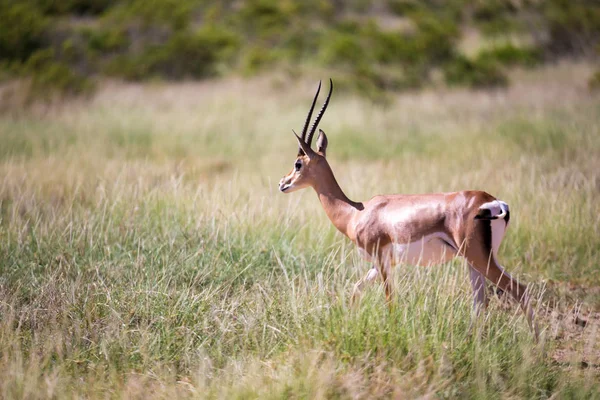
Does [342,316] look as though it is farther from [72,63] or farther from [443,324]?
[72,63]

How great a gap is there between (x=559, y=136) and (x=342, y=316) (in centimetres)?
720

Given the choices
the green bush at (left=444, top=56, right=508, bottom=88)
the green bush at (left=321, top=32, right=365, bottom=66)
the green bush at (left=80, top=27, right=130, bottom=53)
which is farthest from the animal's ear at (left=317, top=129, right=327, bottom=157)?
the green bush at (left=80, top=27, right=130, bottom=53)

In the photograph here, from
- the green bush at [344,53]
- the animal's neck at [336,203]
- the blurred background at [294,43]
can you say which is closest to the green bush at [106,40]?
the blurred background at [294,43]

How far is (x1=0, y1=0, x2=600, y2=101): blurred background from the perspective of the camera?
1883 cm

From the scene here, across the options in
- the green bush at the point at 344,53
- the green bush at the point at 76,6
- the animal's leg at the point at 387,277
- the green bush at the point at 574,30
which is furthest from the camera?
the green bush at the point at 76,6

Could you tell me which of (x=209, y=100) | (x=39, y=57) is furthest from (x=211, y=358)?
(x=39, y=57)

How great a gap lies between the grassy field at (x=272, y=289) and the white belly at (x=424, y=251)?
11 cm

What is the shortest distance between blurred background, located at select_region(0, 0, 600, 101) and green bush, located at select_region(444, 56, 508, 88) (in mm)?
32

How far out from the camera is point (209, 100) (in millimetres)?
15562

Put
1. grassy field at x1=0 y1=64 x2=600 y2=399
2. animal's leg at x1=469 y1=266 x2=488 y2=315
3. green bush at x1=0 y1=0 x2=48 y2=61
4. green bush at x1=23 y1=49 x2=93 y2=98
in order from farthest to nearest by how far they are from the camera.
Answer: green bush at x1=0 y1=0 x2=48 y2=61 < green bush at x1=23 y1=49 x2=93 y2=98 < animal's leg at x1=469 y1=266 x2=488 y2=315 < grassy field at x1=0 y1=64 x2=600 y2=399

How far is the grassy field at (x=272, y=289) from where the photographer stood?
3.63m

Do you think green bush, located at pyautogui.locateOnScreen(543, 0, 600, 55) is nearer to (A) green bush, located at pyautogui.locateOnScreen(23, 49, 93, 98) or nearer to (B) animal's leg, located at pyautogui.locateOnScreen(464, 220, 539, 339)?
(A) green bush, located at pyautogui.locateOnScreen(23, 49, 93, 98)

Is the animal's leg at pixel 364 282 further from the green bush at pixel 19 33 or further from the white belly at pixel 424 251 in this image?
the green bush at pixel 19 33

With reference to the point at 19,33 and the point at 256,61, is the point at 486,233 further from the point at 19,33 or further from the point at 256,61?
the point at 19,33
